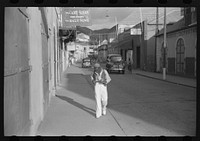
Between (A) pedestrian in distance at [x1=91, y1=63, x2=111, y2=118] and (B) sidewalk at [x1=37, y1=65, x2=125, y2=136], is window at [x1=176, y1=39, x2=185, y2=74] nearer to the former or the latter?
(B) sidewalk at [x1=37, y1=65, x2=125, y2=136]

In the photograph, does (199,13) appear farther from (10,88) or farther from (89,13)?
(89,13)

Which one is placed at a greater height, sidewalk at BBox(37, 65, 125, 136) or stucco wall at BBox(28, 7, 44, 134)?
stucco wall at BBox(28, 7, 44, 134)

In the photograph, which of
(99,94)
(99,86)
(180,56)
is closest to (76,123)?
(99,94)

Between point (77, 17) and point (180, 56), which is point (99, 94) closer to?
point (77, 17)

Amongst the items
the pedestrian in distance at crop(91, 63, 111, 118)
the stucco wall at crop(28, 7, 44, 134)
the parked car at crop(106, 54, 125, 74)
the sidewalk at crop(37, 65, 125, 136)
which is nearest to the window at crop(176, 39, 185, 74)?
the parked car at crop(106, 54, 125, 74)

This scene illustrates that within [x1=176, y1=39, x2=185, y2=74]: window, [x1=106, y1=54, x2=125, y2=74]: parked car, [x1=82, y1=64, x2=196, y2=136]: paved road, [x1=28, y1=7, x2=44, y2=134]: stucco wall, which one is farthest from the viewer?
[x1=106, y1=54, x2=125, y2=74]: parked car

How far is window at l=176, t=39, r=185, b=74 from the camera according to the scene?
22938 millimetres

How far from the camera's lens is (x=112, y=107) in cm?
909

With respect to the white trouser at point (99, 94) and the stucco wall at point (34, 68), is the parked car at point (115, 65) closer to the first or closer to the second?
the white trouser at point (99, 94)

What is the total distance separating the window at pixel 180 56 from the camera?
22.9m

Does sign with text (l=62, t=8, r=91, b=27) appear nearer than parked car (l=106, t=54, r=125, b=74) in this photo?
Yes

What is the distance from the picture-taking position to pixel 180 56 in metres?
23.3

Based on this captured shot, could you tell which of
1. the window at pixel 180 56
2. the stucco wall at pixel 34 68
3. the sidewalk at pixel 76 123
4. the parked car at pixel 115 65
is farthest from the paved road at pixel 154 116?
the parked car at pixel 115 65

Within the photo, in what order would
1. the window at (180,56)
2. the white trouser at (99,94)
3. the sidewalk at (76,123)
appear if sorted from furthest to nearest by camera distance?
the window at (180,56) < the white trouser at (99,94) < the sidewalk at (76,123)
